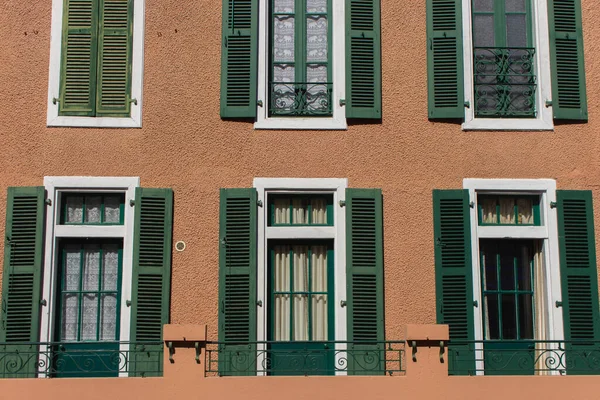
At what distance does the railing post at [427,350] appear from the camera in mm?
10688

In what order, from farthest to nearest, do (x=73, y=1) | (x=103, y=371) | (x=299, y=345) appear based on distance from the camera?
(x=73, y=1)
(x=299, y=345)
(x=103, y=371)

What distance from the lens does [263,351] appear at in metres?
10.8

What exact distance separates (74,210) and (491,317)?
5.36 metres

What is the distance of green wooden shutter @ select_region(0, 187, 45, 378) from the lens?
1122cm

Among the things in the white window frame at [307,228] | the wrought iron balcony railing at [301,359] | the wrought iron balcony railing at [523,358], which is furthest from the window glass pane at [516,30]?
the wrought iron balcony railing at [301,359]

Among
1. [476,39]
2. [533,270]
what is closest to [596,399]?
[533,270]

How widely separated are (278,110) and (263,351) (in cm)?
318

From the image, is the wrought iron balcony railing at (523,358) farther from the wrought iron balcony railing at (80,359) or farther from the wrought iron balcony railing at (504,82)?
the wrought iron balcony railing at (80,359)

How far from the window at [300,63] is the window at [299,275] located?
3.10ft

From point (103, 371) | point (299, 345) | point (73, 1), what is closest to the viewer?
point (103, 371)

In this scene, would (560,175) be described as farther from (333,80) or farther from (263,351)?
(263,351)

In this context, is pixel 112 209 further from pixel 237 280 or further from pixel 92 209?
pixel 237 280

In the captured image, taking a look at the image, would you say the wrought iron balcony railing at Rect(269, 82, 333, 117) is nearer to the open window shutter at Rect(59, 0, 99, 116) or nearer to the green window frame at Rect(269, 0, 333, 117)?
the green window frame at Rect(269, 0, 333, 117)

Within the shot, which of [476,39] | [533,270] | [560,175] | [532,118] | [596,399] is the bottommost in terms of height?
[596,399]
